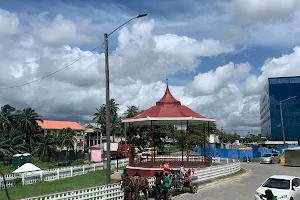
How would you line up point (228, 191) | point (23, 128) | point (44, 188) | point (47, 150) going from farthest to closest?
point (23, 128) < point (47, 150) < point (44, 188) < point (228, 191)

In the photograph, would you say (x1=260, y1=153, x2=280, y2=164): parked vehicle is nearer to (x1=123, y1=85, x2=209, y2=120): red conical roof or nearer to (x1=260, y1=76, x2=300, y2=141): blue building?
(x1=123, y1=85, x2=209, y2=120): red conical roof

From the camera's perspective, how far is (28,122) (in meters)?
68.4

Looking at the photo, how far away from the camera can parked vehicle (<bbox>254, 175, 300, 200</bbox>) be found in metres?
13.9

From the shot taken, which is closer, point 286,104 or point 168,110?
point 168,110

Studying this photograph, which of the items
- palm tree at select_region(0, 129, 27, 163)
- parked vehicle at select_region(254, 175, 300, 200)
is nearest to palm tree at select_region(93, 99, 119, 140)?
palm tree at select_region(0, 129, 27, 163)

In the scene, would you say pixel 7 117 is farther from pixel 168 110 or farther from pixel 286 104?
pixel 286 104

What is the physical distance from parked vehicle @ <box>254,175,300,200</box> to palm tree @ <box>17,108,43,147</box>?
195 feet

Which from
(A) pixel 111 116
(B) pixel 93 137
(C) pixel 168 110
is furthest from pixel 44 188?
(B) pixel 93 137

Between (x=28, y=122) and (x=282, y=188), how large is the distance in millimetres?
61519

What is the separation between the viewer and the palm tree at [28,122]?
223 ft

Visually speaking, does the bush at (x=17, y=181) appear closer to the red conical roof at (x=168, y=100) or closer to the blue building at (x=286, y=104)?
the red conical roof at (x=168, y=100)

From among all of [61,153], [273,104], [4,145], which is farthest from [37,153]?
[273,104]

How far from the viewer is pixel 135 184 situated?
14.5 meters

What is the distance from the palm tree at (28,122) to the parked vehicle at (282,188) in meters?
59.6
